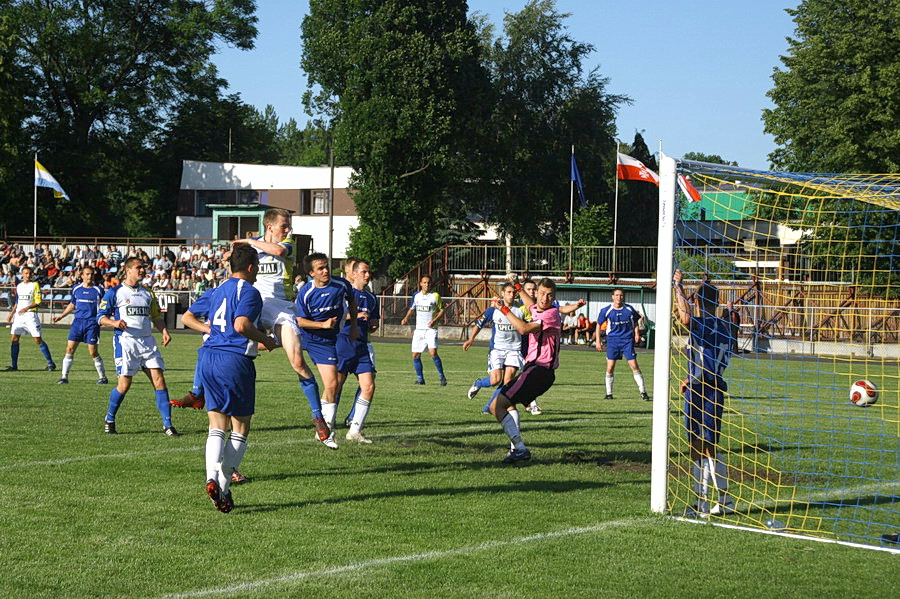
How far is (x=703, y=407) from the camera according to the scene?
899 centimetres

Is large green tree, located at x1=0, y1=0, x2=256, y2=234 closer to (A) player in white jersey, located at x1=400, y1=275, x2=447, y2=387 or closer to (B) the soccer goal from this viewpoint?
(A) player in white jersey, located at x1=400, y1=275, x2=447, y2=387

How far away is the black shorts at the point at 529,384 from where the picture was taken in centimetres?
1045

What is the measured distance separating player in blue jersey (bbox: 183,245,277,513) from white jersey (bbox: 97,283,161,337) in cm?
517

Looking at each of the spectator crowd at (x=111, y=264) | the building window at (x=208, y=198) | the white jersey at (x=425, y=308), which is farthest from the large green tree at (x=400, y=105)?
the white jersey at (x=425, y=308)

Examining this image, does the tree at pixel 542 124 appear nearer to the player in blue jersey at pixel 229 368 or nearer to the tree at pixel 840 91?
the tree at pixel 840 91

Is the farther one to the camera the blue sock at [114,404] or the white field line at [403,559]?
the blue sock at [114,404]

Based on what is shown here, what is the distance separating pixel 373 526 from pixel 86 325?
13186 millimetres

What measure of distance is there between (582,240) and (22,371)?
37229 millimetres

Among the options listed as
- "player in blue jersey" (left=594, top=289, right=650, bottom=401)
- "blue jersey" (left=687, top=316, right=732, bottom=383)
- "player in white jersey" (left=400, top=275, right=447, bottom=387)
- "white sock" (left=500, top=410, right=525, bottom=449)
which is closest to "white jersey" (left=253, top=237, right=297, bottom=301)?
"white sock" (left=500, top=410, right=525, bottom=449)

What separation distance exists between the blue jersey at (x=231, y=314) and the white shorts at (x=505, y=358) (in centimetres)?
813

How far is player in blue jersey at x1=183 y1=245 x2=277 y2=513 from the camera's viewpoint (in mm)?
7805

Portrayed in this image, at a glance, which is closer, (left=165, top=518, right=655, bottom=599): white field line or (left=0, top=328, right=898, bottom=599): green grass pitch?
(left=165, top=518, right=655, bottom=599): white field line

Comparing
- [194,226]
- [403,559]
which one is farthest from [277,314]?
[194,226]

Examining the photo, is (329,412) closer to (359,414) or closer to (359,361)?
(359,414)
